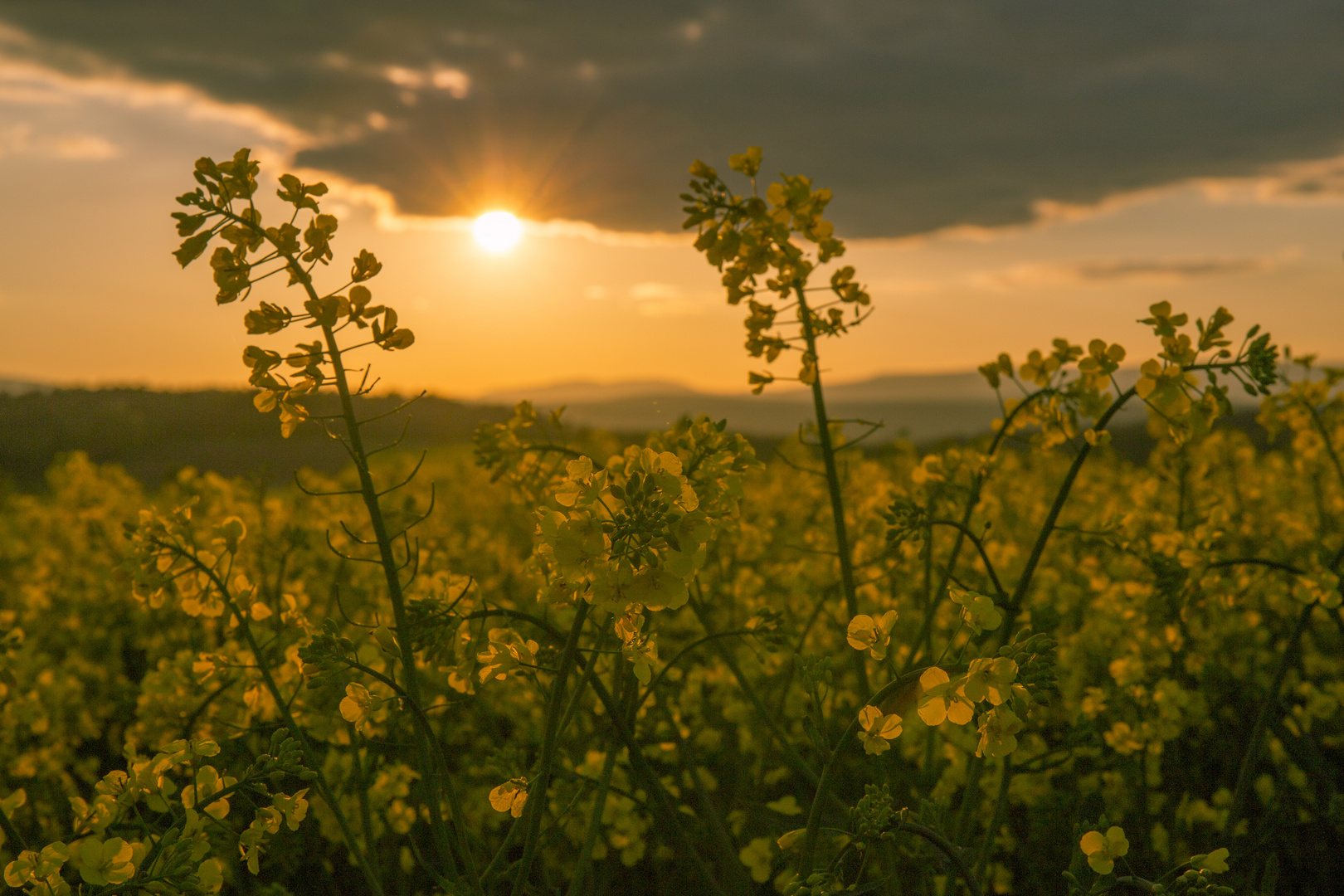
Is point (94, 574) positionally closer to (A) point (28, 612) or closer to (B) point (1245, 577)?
(A) point (28, 612)

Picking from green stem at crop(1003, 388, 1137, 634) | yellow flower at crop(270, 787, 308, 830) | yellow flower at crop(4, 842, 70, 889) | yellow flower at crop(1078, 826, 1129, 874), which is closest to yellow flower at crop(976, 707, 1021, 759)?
yellow flower at crop(1078, 826, 1129, 874)

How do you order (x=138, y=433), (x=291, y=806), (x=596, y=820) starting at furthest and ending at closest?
(x=138, y=433) → (x=596, y=820) → (x=291, y=806)

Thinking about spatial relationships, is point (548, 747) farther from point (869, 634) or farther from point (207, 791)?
point (207, 791)

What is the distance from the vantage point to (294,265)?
2.14 meters

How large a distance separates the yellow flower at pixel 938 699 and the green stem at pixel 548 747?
701 millimetres

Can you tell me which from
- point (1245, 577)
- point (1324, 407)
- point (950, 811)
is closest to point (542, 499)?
point (950, 811)

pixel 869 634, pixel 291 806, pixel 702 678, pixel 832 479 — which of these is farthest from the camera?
pixel 702 678

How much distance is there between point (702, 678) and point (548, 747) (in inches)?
111

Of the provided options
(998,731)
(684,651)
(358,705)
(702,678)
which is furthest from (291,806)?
(702,678)

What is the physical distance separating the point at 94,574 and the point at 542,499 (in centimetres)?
687

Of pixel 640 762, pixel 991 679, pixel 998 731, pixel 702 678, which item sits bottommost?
pixel 702 678

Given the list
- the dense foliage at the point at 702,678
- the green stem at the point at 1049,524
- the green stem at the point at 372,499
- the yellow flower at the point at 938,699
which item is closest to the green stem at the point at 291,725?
the dense foliage at the point at 702,678

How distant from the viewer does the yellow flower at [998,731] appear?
5.11ft

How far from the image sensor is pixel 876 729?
1727 millimetres
